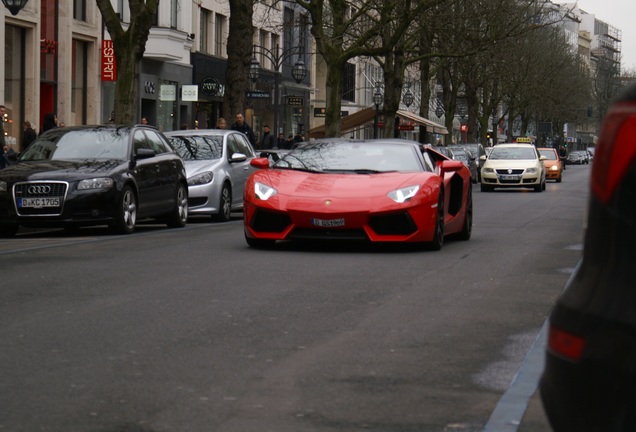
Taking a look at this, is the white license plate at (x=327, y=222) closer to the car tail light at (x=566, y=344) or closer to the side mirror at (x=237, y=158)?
the side mirror at (x=237, y=158)

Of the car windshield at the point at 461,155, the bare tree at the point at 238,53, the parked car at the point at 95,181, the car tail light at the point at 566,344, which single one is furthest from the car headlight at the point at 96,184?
the car windshield at the point at 461,155

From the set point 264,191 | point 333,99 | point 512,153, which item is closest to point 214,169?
point 264,191

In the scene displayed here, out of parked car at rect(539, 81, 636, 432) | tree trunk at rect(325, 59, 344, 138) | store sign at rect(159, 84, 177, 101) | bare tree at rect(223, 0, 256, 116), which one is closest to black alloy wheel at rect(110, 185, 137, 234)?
bare tree at rect(223, 0, 256, 116)

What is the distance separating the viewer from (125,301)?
33.6 ft

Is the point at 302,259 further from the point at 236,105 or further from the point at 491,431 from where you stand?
the point at 236,105

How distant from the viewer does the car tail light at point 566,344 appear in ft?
11.8

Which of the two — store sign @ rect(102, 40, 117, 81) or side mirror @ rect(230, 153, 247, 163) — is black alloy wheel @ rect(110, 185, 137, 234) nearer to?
side mirror @ rect(230, 153, 247, 163)

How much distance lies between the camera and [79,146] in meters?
19.9

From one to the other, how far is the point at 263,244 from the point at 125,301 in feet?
18.0

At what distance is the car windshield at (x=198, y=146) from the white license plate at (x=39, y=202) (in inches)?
235

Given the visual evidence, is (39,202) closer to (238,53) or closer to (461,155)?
(238,53)

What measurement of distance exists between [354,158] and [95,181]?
170 inches

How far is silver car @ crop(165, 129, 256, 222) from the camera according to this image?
23.5m

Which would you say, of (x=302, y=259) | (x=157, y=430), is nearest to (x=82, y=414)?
(x=157, y=430)
